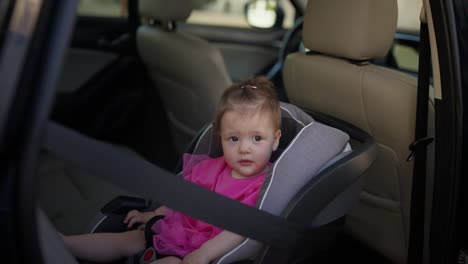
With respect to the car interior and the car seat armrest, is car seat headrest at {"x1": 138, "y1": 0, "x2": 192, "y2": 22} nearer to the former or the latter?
the car interior

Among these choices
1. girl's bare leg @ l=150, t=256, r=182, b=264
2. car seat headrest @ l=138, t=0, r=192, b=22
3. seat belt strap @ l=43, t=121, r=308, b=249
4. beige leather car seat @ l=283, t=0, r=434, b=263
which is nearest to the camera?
seat belt strap @ l=43, t=121, r=308, b=249

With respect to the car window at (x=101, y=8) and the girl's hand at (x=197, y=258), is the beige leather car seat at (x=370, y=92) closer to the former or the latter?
the girl's hand at (x=197, y=258)

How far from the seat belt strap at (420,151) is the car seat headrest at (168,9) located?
1.38 metres

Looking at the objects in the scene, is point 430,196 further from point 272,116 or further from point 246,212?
point 246,212

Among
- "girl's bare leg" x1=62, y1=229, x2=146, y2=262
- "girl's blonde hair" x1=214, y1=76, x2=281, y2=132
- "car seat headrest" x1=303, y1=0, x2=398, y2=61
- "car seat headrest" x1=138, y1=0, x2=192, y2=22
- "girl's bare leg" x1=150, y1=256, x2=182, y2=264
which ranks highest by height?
"car seat headrest" x1=303, y1=0, x2=398, y2=61

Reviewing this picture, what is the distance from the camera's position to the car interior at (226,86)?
195 cm

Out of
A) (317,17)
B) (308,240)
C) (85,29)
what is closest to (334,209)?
(308,240)

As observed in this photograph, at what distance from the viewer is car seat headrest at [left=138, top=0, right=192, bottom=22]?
287cm

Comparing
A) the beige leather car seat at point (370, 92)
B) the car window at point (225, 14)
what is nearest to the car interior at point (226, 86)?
the beige leather car seat at point (370, 92)

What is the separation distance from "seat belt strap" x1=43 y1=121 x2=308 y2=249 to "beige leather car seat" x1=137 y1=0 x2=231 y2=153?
156 centimetres

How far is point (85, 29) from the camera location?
12.6 ft

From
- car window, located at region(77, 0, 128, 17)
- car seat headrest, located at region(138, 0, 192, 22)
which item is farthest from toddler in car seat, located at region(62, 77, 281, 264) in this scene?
car window, located at region(77, 0, 128, 17)

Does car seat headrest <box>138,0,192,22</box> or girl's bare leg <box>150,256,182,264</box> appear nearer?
girl's bare leg <box>150,256,182,264</box>

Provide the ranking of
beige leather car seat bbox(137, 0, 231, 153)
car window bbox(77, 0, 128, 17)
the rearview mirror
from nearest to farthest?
beige leather car seat bbox(137, 0, 231, 153) < car window bbox(77, 0, 128, 17) < the rearview mirror
